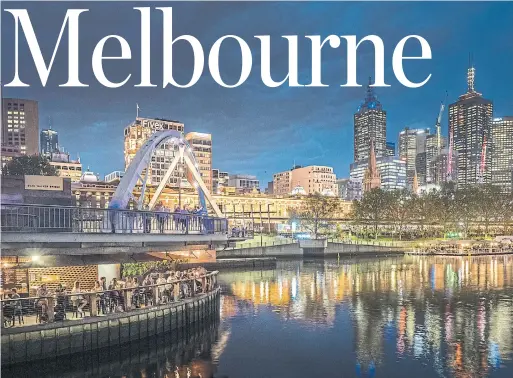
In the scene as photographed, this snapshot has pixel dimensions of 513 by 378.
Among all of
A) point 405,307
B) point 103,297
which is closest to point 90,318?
point 103,297

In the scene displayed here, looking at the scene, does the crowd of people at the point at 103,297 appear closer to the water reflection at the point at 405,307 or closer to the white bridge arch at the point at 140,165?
the water reflection at the point at 405,307

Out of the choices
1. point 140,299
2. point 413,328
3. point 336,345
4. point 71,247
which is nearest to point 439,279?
point 413,328

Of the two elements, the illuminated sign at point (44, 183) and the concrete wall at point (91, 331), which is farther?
the illuminated sign at point (44, 183)

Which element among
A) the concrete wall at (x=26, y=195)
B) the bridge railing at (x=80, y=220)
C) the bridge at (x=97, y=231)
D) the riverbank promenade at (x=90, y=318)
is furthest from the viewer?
the concrete wall at (x=26, y=195)

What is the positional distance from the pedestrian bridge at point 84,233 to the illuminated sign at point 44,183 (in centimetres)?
444

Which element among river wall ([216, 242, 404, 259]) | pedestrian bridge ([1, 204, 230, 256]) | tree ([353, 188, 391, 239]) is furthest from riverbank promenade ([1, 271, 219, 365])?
tree ([353, 188, 391, 239])

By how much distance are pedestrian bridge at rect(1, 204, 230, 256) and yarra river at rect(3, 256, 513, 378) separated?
628 cm

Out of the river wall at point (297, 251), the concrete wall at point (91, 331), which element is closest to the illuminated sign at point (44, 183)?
the concrete wall at point (91, 331)

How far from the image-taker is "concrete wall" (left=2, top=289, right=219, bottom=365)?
81.6 ft

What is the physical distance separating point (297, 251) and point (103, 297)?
7005cm

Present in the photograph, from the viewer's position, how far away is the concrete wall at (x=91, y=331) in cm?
2488

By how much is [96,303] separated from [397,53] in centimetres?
2196

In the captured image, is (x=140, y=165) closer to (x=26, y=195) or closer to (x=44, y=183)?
(x=44, y=183)

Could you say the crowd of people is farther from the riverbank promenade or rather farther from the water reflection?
the water reflection
